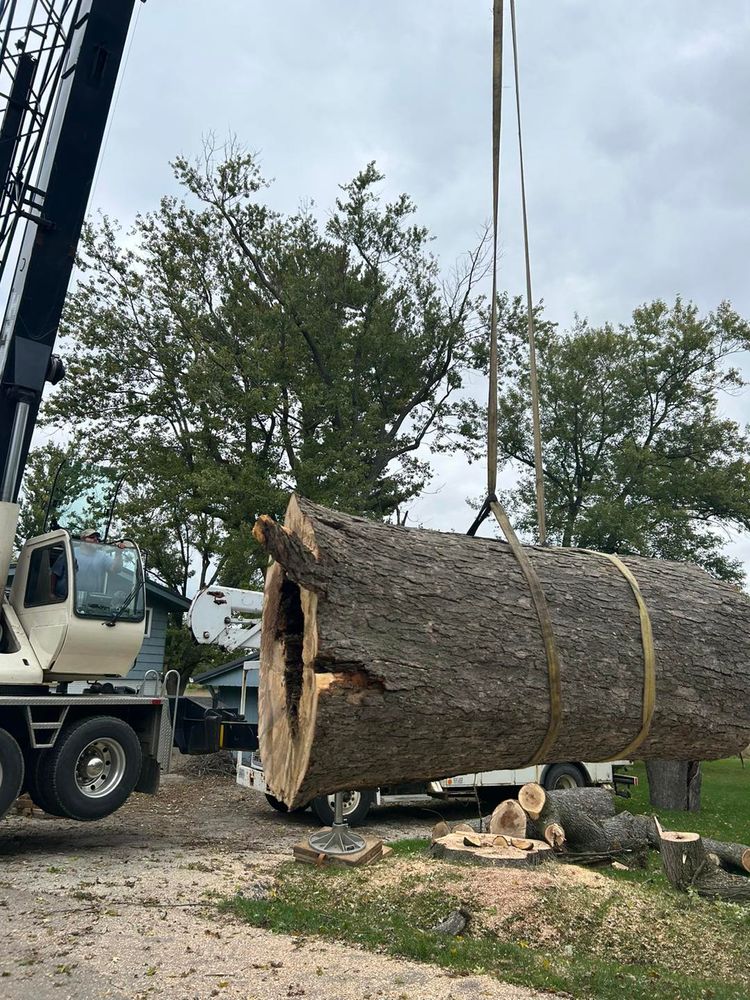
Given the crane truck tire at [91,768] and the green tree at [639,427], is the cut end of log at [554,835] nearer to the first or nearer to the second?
the crane truck tire at [91,768]

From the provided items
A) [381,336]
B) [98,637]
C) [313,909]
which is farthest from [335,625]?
[381,336]

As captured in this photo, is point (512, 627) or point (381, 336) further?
point (381, 336)

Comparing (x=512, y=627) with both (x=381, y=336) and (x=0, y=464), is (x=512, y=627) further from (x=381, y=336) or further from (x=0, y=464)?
(x=381, y=336)

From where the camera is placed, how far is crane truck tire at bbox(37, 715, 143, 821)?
26.7ft

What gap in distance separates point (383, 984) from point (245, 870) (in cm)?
319

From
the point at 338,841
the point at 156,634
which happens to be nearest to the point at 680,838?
the point at 338,841

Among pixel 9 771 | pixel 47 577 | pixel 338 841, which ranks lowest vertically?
pixel 338 841

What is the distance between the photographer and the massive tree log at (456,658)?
11.0 ft

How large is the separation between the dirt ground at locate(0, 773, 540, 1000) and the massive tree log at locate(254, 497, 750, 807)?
5.93ft

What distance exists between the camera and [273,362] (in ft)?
58.5

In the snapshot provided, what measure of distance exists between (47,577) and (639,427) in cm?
1712

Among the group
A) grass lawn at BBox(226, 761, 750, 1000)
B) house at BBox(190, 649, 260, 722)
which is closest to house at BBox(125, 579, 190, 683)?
house at BBox(190, 649, 260, 722)

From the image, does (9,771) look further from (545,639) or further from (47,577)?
(545,639)

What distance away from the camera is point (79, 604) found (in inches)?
333
